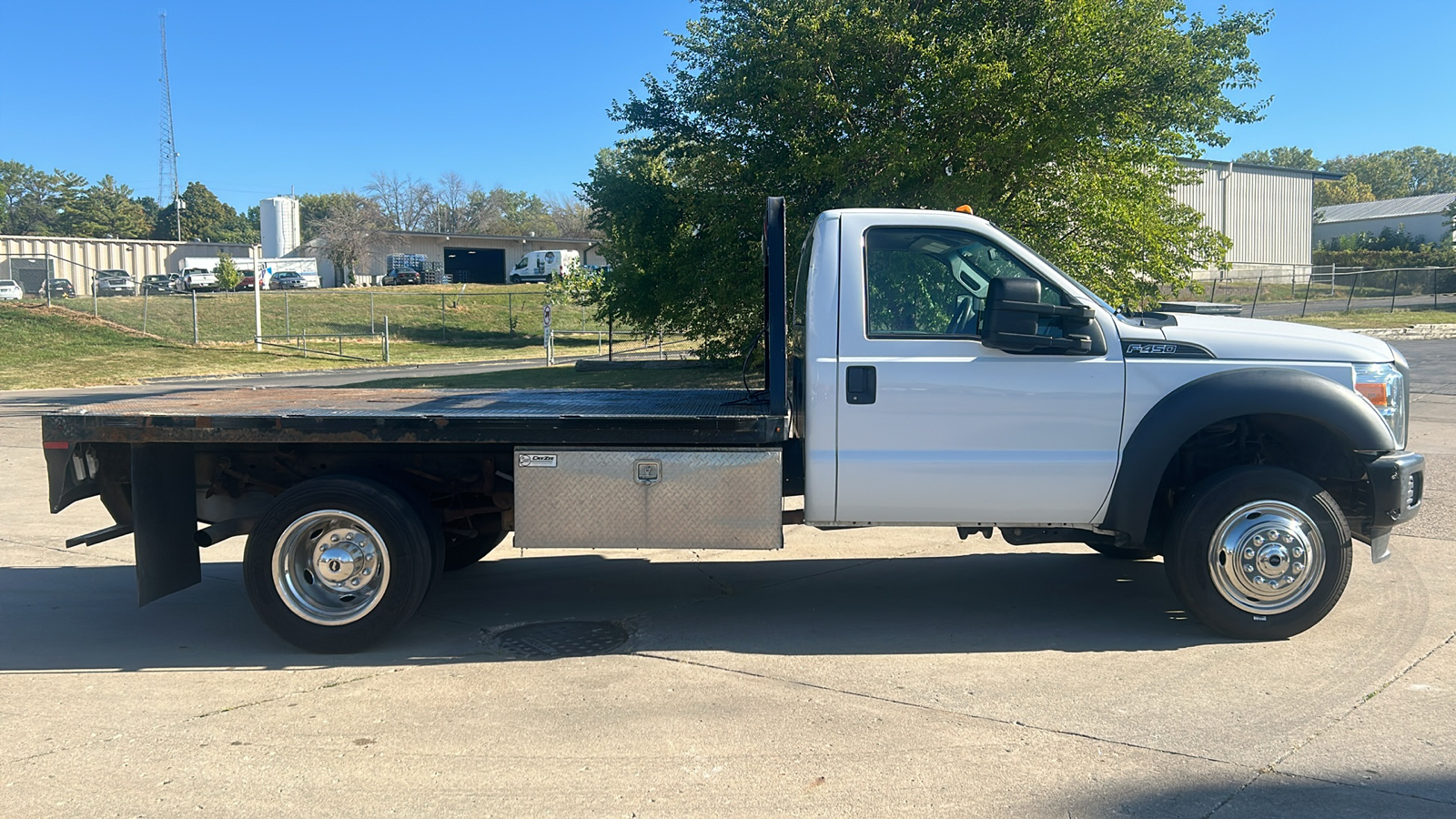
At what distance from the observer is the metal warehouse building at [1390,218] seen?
3216 inches

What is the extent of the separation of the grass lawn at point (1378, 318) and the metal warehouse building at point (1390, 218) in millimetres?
45398

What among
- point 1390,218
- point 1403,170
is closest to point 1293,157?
point 1403,170

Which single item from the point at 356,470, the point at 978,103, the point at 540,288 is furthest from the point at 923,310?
the point at 540,288

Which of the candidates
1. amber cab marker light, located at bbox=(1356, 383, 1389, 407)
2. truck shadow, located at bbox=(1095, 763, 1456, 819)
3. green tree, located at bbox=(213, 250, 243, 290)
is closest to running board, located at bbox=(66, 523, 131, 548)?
truck shadow, located at bbox=(1095, 763, 1456, 819)

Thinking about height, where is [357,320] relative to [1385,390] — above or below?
above

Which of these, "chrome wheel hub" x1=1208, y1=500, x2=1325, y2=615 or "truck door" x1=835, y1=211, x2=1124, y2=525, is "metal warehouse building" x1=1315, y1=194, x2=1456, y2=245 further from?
"truck door" x1=835, y1=211, x2=1124, y2=525

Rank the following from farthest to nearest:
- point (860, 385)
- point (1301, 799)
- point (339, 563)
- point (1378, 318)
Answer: point (1378, 318), point (339, 563), point (860, 385), point (1301, 799)

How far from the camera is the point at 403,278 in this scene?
67.5 meters

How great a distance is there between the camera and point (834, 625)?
591 cm

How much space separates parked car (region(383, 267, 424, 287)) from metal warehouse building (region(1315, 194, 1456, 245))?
7027cm

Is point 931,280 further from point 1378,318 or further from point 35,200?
point 35,200

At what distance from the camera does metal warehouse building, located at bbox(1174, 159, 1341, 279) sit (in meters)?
62.0

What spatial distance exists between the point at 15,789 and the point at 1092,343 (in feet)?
15.9

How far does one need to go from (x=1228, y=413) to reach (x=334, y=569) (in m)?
4.42
